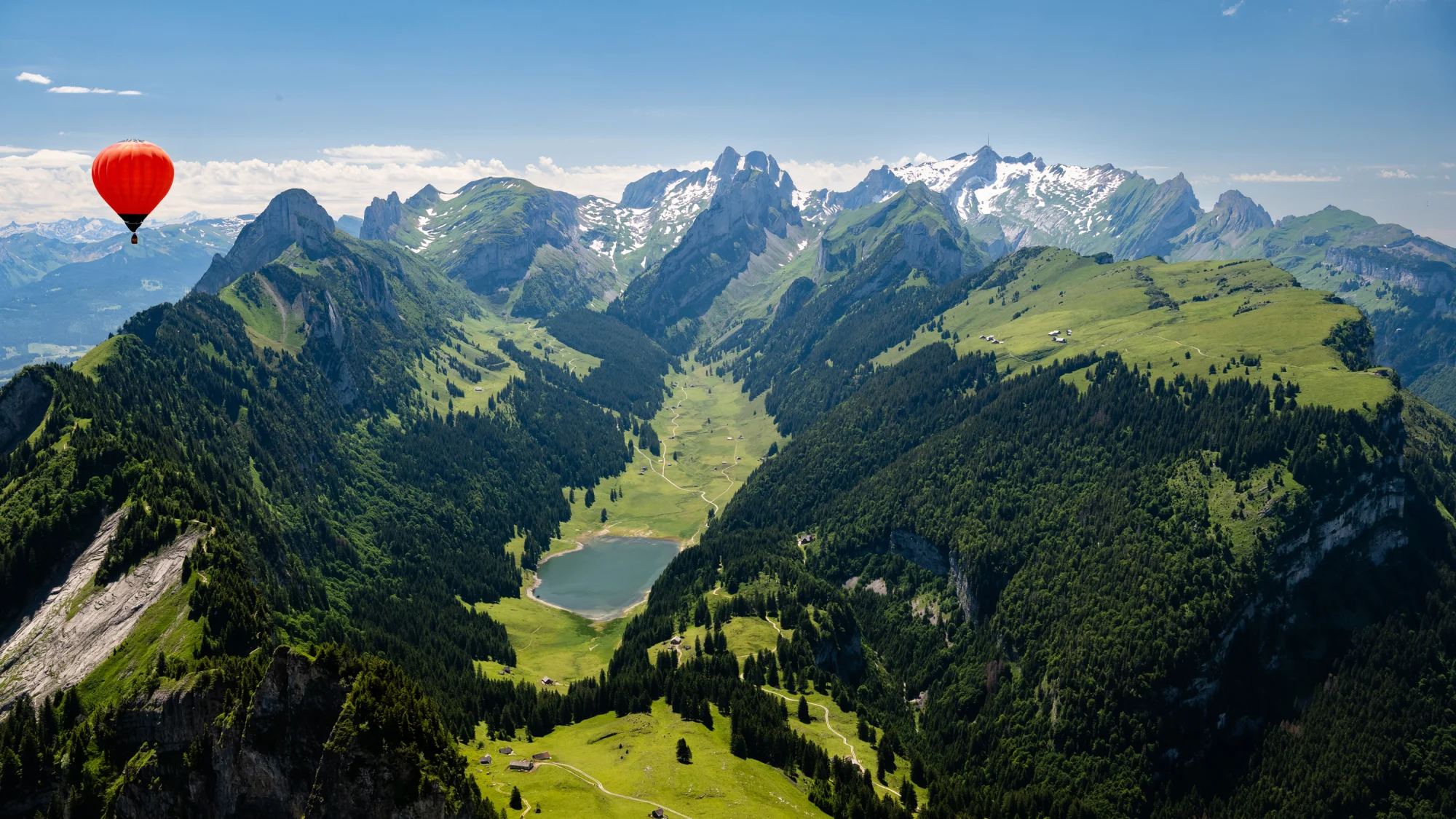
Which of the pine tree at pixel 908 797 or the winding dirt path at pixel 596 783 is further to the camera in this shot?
the pine tree at pixel 908 797

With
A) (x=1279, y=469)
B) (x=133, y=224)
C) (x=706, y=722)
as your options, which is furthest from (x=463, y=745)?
(x=1279, y=469)

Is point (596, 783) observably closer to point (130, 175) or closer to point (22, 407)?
point (130, 175)

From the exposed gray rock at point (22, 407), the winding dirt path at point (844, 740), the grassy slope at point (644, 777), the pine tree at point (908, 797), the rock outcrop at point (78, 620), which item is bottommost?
the winding dirt path at point (844, 740)

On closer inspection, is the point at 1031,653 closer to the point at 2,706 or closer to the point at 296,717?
the point at 296,717

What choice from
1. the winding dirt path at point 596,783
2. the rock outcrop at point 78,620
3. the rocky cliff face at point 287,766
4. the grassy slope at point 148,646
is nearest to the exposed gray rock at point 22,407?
the rock outcrop at point 78,620

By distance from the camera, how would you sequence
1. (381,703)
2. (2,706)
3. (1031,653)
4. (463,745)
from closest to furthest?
(381,703) < (2,706) < (463,745) < (1031,653)

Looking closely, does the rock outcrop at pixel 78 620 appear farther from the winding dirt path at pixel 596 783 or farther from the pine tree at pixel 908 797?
the pine tree at pixel 908 797

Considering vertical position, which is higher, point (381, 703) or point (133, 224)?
point (133, 224)

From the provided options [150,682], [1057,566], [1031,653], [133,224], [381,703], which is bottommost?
[1031,653]
